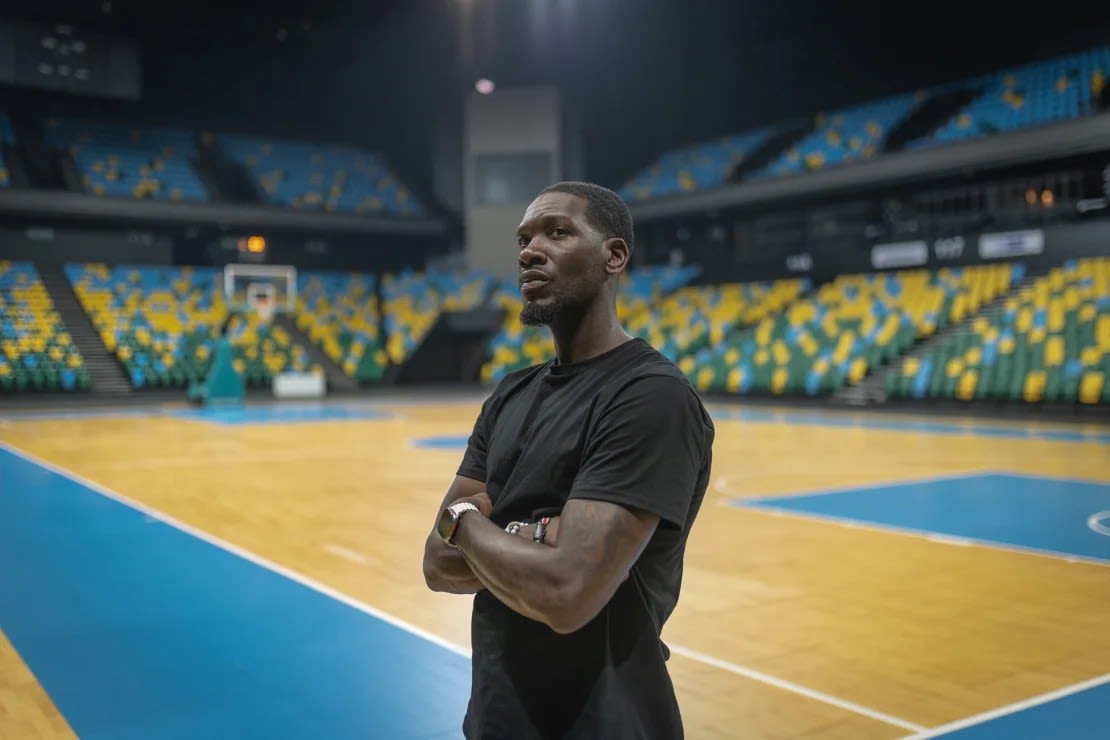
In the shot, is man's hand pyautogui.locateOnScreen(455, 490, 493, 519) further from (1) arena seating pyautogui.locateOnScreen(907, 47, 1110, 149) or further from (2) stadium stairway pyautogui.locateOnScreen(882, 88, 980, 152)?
(2) stadium stairway pyautogui.locateOnScreen(882, 88, 980, 152)

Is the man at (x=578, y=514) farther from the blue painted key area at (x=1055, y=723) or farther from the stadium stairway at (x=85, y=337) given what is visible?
the stadium stairway at (x=85, y=337)

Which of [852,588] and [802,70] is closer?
[852,588]

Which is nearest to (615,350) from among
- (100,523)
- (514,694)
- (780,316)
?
(514,694)

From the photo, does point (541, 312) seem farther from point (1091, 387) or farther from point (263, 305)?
point (263, 305)

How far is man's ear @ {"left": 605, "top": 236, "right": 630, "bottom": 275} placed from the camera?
78.5 inches

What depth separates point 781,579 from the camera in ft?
19.7

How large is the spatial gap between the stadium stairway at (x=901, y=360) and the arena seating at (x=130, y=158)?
18.1 metres

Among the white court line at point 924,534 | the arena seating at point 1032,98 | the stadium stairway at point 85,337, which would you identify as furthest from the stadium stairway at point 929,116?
the stadium stairway at point 85,337

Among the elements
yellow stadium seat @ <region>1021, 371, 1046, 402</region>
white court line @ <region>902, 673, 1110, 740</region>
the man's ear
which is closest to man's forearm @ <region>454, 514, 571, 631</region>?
the man's ear

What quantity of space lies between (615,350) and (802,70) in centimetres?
2796

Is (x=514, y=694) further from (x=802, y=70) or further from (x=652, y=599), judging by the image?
(x=802, y=70)

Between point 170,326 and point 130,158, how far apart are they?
5.63m

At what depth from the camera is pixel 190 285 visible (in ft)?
92.8

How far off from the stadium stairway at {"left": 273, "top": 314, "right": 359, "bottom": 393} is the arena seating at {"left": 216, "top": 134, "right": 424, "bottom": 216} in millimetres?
3580
